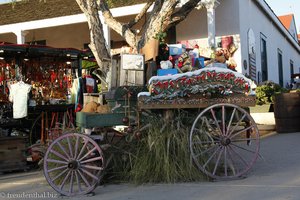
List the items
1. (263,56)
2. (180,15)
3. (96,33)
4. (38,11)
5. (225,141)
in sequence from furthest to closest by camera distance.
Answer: (263,56)
(38,11)
(180,15)
(96,33)
(225,141)

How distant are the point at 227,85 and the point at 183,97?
671mm

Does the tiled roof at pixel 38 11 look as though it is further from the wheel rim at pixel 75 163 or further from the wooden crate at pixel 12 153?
the wheel rim at pixel 75 163

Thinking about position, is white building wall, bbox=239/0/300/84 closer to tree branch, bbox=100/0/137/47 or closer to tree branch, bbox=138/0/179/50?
tree branch, bbox=138/0/179/50

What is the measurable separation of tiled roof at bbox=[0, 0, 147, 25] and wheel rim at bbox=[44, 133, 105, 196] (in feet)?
37.2

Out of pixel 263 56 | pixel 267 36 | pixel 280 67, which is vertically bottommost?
pixel 280 67

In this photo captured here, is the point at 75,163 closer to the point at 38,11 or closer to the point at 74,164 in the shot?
the point at 74,164

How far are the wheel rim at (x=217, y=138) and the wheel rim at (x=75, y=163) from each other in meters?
1.35

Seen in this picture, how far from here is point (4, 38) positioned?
20891mm

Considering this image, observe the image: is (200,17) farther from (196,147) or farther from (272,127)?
(196,147)

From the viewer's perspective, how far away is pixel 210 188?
5840 mm

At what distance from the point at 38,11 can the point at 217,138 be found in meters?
13.8

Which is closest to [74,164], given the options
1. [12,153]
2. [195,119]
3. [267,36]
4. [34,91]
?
[195,119]

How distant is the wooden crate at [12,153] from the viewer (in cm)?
809

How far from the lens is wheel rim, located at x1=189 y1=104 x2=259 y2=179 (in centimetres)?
614
